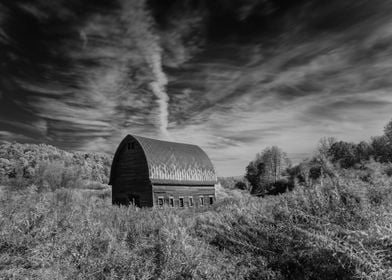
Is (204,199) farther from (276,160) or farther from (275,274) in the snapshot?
(276,160)

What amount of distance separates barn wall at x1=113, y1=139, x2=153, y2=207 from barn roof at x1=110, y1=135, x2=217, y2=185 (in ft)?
2.47

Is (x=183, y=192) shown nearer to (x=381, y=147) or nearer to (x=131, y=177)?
(x=131, y=177)

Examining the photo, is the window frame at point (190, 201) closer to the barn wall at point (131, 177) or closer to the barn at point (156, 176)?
the barn at point (156, 176)

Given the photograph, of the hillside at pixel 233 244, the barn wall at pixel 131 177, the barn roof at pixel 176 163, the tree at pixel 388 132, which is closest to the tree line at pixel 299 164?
the tree at pixel 388 132

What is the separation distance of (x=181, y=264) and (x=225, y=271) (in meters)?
0.83

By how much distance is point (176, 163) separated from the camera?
26.7 metres

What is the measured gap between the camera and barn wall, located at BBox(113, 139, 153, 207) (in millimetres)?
23459

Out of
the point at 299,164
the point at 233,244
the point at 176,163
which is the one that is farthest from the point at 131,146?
the point at 299,164

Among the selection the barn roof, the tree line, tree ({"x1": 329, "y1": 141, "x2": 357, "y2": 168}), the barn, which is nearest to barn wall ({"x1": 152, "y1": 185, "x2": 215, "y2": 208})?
the barn

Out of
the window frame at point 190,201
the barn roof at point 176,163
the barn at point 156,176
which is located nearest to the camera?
the barn at point 156,176

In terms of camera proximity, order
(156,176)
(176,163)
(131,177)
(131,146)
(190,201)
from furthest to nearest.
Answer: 1. (190,201)
2. (176,163)
3. (131,146)
4. (131,177)
5. (156,176)

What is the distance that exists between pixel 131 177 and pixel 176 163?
501 centimetres

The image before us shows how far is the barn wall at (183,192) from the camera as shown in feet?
77.6

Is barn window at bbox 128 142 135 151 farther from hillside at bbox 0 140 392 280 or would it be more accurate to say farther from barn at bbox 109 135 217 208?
hillside at bbox 0 140 392 280
